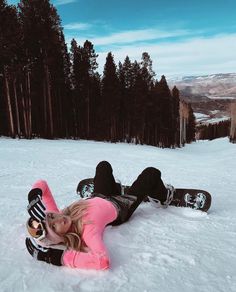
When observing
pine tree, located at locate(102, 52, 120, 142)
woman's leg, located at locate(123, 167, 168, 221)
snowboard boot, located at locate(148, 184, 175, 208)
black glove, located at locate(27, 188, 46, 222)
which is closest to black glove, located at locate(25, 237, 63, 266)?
black glove, located at locate(27, 188, 46, 222)

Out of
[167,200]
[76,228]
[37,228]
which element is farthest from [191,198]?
[37,228]

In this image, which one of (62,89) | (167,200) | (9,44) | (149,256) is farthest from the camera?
(62,89)

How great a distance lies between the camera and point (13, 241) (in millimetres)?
3854

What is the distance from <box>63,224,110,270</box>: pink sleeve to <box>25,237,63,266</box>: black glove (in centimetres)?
7

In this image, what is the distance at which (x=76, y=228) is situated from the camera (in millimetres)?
3334

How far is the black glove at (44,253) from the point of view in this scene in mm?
3203

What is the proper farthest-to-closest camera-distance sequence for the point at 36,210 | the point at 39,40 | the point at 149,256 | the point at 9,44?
1. the point at 39,40
2. the point at 9,44
3. the point at 149,256
4. the point at 36,210

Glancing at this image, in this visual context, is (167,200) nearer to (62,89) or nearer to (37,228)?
(37,228)

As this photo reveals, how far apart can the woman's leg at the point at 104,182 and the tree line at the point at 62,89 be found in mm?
23194

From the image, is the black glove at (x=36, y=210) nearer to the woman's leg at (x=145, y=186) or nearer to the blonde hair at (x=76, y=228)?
the blonde hair at (x=76, y=228)

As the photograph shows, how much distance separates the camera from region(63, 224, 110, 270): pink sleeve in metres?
3.12

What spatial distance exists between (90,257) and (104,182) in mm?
1849

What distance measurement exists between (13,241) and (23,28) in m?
29.6

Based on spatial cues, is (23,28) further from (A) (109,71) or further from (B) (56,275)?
(B) (56,275)
